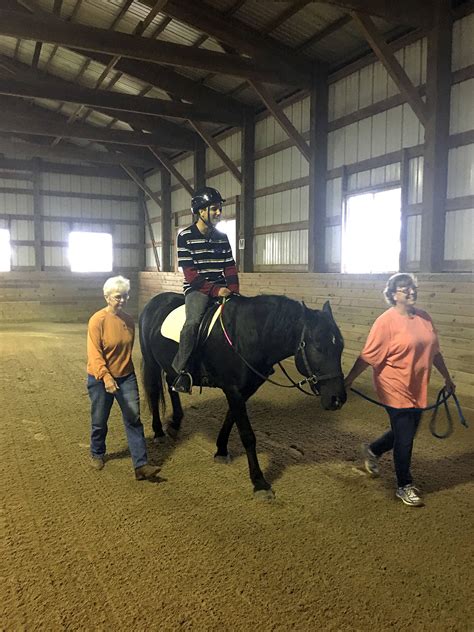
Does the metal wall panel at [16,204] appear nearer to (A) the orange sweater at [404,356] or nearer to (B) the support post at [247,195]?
(B) the support post at [247,195]

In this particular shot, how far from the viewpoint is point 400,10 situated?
22.4 feet

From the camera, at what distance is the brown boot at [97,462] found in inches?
157

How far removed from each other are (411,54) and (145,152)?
11.0m

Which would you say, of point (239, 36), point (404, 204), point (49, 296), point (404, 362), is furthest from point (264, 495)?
point (49, 296)

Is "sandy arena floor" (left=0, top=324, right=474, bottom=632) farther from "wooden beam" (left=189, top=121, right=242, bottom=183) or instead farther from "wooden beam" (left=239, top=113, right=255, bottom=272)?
"wooden beam" (left=189, top=121, right=242, bottom=183)

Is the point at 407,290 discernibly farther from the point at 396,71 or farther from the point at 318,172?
the point at 318,172

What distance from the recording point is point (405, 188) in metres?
8.05

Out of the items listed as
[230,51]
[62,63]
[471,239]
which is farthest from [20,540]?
[62,63]

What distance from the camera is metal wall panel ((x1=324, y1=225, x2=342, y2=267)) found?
31.9 ft

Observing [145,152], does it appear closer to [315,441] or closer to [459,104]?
[459,104]

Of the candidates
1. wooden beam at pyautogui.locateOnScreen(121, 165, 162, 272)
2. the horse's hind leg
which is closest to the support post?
wooden beam at pyautogui.locateOnScreen(121, 165, 162, 272)

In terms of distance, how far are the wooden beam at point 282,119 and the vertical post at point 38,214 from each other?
11220mm

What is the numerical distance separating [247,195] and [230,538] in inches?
412

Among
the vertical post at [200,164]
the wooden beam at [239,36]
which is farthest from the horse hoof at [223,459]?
the vertical post at [200,164]
